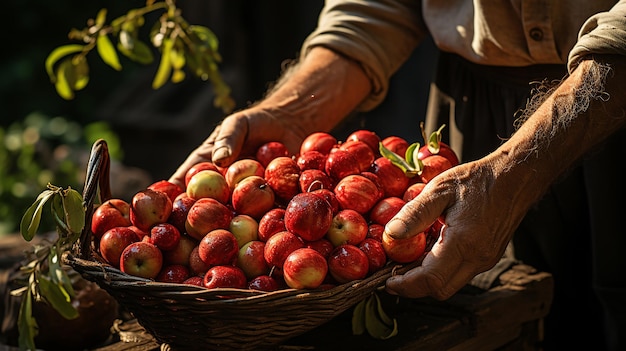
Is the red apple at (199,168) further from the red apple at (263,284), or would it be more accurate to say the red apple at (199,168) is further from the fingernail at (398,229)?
the fingernail at (398,229)

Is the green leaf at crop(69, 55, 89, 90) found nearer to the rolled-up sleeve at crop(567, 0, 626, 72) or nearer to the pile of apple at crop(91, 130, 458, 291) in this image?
the pile of apple at crop(91, 130, 458, 291)

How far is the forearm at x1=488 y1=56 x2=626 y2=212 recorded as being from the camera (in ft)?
5.54

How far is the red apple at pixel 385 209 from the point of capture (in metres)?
1.70

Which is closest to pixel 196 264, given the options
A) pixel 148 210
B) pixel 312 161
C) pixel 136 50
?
pixel 148 210

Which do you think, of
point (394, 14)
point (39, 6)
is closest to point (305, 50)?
point (394, 14)

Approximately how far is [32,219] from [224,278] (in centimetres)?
39

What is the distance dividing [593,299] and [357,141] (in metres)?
0.96

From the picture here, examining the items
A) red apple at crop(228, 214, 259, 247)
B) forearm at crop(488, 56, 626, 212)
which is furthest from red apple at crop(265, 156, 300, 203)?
forearm at crop(488, 56, 626, 212)

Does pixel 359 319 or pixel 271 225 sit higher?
pixel 271 225

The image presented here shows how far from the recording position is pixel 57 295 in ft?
5.15

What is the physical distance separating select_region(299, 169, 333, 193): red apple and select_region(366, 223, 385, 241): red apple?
0.14 metres

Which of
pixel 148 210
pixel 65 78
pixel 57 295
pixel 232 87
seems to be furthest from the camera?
pixel 232 87

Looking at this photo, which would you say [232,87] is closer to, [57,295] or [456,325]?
[456,325]

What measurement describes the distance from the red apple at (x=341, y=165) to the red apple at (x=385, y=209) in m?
0.11
